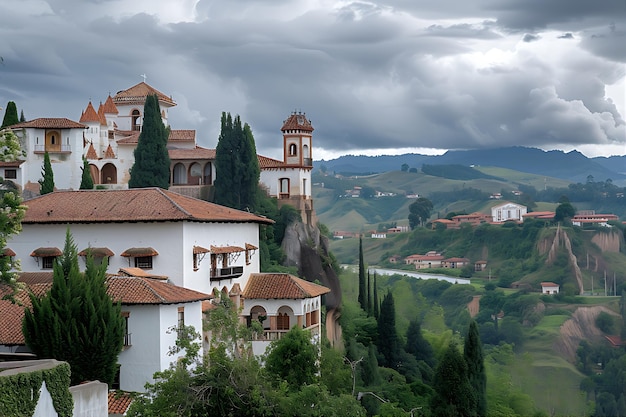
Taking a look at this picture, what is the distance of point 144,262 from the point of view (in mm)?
50344

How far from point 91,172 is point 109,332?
43707mm

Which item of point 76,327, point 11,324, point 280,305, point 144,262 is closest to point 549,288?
point 280,305

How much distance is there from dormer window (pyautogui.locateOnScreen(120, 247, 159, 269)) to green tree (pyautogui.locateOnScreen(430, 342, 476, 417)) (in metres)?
18.8

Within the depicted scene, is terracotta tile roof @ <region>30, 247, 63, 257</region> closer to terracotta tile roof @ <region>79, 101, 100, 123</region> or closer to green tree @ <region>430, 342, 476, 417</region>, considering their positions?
green tree @ <region>430, 342, 476, 417</region>

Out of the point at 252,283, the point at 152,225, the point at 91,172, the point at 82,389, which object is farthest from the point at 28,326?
the point at 91,172

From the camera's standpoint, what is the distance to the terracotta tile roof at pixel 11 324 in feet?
124

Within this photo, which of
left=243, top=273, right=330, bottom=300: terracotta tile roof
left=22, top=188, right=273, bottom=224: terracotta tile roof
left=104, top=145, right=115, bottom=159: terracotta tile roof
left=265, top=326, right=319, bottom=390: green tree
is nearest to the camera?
left=265, top=326, right=319, bottom=390: green tree

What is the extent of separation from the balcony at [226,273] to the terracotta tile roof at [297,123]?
2835 centimetres

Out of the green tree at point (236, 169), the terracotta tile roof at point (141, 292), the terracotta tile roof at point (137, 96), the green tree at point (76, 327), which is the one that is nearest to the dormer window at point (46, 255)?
the terracotta tile roof at point (141, 292)

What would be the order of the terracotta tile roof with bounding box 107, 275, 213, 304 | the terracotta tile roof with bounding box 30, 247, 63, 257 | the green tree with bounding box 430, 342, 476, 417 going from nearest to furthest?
the terracotta tile roof with bounding box 107, 275, 213, 304
the terracotta tile roof with bounding box 30, 247, 63, 257
the green tree with bounding box 430, 342, 476, 417

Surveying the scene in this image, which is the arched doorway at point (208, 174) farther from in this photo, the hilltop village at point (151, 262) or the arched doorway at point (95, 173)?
the hilltop village at point (151, 262)

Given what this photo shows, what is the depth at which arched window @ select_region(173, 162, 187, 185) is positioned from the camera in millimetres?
80562

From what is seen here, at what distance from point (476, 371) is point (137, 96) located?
38.2 metres

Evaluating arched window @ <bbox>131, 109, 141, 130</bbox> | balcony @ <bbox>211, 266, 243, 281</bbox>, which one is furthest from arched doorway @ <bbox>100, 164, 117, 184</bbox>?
balcony @ <bbox>211, 266, 243, 281</bbox>
